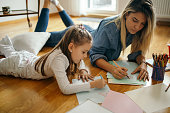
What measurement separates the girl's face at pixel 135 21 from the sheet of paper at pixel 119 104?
0.52 meters

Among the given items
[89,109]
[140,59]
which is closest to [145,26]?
[140,59]

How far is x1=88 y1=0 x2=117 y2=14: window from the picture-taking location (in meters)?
3.84

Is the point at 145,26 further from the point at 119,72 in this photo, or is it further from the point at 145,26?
the point at 119,72

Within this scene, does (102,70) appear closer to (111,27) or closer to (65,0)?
(111,27)

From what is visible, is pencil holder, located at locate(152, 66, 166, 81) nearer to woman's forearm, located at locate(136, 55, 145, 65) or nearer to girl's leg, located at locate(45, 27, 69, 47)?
woman's forearm, located at locate(136, 55, 145, 65)

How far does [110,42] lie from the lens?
1333 millimetres

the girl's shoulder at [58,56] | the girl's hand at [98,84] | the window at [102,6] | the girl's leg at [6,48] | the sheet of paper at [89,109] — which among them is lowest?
the girl's hand at [98,84]

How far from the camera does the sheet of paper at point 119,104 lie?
83 cm

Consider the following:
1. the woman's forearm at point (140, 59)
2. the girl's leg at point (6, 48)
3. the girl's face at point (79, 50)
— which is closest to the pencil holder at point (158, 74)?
the woman's forearm at point (140, 59)

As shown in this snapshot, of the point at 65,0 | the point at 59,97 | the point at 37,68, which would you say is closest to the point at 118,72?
the point at 59,97

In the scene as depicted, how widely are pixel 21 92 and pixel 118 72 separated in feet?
2.09

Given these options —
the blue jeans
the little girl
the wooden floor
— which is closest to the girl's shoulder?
the little girl

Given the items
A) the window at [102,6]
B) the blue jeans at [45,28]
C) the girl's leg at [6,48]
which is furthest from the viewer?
the window at [102,6]

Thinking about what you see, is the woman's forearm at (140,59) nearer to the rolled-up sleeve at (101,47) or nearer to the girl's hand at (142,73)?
the girl's hand at (142,73)
